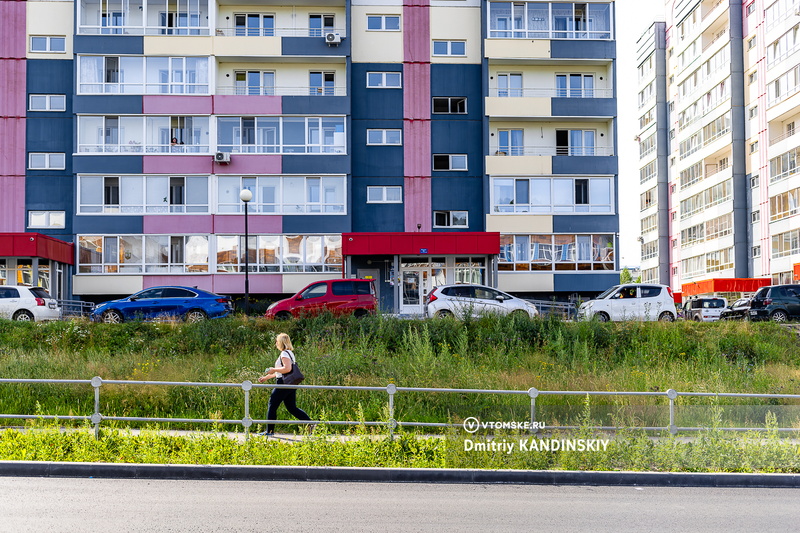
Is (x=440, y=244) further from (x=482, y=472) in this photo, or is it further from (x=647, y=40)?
(x=647, y=40)

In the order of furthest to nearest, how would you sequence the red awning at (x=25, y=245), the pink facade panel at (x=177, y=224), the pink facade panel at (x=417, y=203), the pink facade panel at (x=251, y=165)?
1. the pink facade panel at (x=417, y=203)
2. the pink facade panel at (x=251, y=165)
3. the pink facade panel at (x=177, y=224)
4. the red awning at (x=25, y=245)

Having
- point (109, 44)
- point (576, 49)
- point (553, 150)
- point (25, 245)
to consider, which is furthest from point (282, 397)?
point (576, 49)

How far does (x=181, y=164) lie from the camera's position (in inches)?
1523

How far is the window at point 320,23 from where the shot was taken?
40.8 metres

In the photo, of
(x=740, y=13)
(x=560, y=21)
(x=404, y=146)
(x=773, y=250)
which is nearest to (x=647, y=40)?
(x=740, y=13)

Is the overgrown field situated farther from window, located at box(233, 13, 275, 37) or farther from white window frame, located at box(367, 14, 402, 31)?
white window frame, located at box(367, 14, 402, 31)

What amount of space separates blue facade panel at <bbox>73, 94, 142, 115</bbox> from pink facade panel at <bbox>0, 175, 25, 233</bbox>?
4.69 metres

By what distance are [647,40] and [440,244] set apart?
58405 millimetres

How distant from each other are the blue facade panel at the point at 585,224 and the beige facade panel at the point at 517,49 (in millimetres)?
7936

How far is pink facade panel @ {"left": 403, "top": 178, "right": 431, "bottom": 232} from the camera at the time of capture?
3994cm

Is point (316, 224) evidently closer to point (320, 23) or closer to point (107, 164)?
point (107, 164)

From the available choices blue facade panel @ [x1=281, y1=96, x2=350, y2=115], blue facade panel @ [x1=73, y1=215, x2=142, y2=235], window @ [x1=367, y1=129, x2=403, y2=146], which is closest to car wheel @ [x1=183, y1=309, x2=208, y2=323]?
blue facade panel @ [x1=73, y1=215, x2=142, y2=235]

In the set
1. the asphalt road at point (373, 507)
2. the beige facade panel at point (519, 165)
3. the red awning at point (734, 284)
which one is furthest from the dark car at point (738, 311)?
the asphalt road at point (373, 507)

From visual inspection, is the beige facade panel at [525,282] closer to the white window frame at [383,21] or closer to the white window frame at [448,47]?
the white window frame at [448,47]
